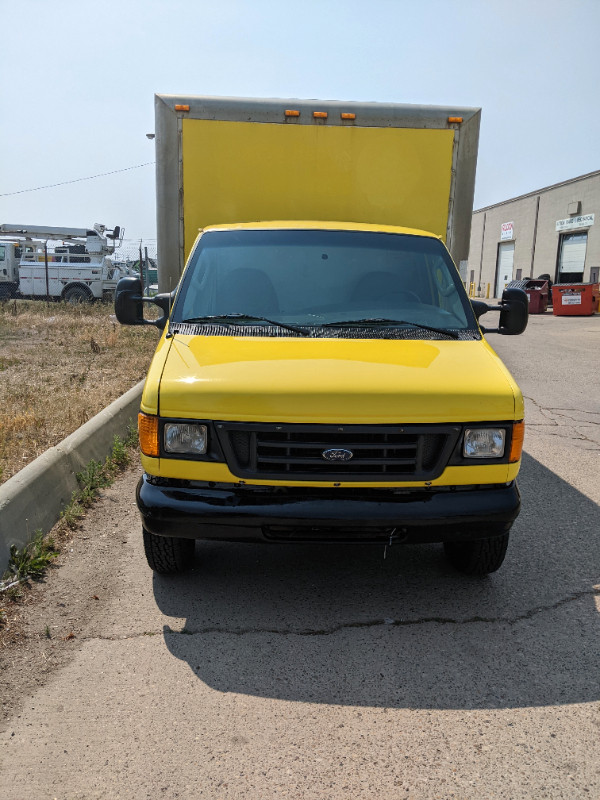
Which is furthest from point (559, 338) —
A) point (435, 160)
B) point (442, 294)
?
point (442, 294)

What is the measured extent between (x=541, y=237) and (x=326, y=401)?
141ft

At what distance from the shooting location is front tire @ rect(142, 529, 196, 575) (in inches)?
145

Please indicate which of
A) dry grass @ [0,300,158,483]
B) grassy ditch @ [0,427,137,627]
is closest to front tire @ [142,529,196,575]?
grassy ditch @ [0,427,137,627]

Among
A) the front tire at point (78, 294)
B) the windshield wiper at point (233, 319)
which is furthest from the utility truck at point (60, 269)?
the windshield wiper at point (233, 319)

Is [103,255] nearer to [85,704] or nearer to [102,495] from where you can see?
[102,495]

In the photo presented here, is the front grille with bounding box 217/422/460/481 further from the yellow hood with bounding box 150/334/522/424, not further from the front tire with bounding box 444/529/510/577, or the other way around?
the front tire with bounding box 444/529/510/577

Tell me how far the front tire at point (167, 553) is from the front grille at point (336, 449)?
69 centimetres

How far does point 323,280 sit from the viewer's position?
14.3 ft

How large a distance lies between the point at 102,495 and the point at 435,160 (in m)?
4.08

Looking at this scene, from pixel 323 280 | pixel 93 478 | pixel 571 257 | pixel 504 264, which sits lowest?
pixel 93 478

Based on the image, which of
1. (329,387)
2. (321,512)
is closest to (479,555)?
(321,512)

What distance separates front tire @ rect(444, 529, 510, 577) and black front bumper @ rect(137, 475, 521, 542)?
1.25 feet

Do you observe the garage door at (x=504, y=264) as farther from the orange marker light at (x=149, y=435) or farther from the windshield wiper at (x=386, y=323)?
the orange marker light at (x=149, y=435)

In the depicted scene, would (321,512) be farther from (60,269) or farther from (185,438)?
(60,269)
